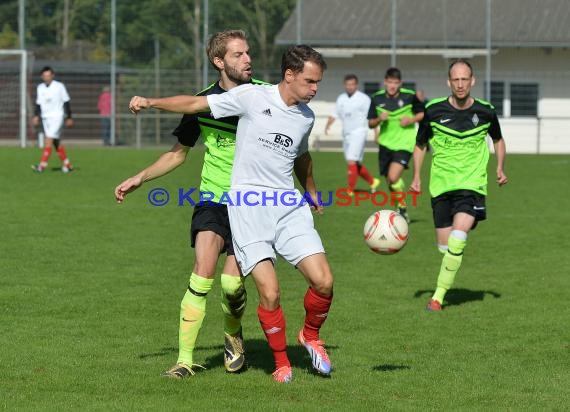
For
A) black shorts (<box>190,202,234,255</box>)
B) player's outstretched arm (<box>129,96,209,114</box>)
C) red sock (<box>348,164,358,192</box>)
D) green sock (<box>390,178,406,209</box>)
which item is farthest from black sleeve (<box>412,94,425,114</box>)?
player's outstretched arm (<box>129,96,209,114</box>)

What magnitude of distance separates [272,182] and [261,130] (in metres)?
0.30

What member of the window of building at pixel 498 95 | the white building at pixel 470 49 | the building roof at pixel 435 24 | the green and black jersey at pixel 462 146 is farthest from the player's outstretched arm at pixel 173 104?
the window of building at pixel 498 95

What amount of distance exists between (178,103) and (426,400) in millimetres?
2124

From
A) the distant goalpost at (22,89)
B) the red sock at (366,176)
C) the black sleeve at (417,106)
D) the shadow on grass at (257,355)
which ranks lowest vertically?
the shadow on grass at (257,355)

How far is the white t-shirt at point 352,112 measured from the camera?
70.3 feet

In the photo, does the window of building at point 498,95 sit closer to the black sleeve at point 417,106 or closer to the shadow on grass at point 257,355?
the black sleeve at point 417,106

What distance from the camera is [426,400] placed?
21.0 feet

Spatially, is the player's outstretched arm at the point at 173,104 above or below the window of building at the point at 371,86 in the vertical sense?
below

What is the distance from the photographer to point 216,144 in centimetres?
Answer: 705

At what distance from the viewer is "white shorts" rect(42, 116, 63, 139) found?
24484mm

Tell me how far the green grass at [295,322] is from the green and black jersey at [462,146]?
40.5 inches

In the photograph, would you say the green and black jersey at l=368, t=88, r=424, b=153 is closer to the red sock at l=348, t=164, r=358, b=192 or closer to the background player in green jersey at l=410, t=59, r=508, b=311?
the red sock at l=348, t=164, r=358, b=192

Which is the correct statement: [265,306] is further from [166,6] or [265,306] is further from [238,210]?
[166,6]

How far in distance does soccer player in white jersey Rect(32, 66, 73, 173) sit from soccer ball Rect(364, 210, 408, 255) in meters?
16.7
